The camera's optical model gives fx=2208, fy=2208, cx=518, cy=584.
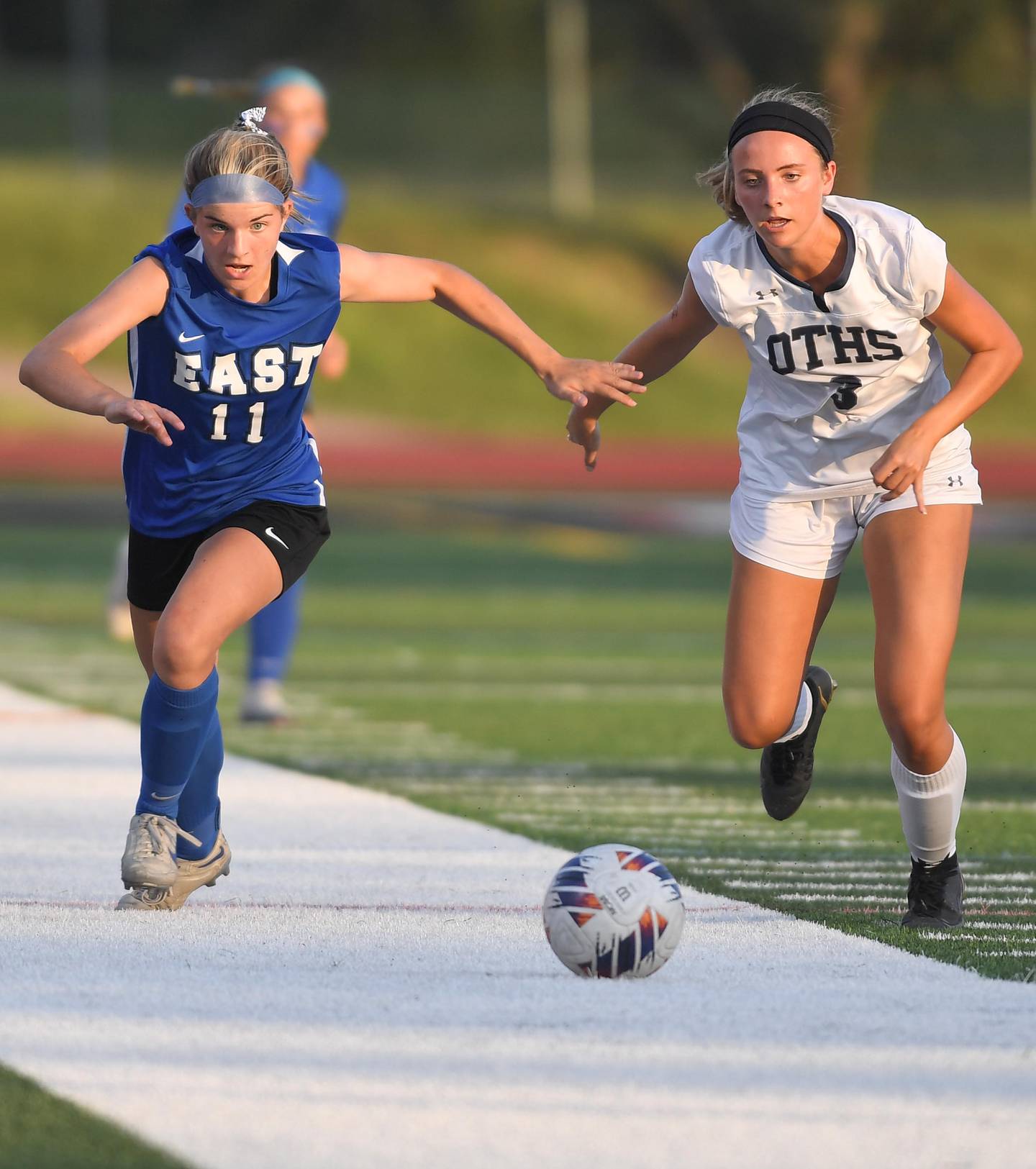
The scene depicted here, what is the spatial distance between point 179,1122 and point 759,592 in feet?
8.53

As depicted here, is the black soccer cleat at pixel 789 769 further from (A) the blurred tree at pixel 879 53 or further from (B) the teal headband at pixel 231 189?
(A) the blurred tree at pixel 879 53

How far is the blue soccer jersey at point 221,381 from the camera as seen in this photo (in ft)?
17.5

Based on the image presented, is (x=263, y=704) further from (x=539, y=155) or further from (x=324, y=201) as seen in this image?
(x=539, y=155)

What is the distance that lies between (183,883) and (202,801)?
0.24 m

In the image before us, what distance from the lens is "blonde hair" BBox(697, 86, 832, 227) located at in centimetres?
534

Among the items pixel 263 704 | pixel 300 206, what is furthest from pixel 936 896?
pixel 263 704

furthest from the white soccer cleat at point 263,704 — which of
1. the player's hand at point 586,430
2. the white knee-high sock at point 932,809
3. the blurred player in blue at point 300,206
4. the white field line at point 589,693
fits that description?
the white knee-high sock at point 932,809

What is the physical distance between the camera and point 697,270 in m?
5.50

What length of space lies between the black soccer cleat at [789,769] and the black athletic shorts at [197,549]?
4.78 feet

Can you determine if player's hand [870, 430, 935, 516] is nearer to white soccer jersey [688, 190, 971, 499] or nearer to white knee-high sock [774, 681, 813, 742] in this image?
white soccer jersey [688, 190, 971, 499]

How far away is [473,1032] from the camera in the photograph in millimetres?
4109

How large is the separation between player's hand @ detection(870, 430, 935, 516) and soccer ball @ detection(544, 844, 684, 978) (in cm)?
113

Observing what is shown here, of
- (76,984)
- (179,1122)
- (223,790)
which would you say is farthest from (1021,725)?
(179,1122)

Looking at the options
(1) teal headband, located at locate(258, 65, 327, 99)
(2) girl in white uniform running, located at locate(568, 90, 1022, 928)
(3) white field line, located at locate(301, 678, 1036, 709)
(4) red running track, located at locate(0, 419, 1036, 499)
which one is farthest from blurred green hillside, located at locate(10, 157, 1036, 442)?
(2) girl in white uniform running, located at locate(568, 90, 1022, 928)
